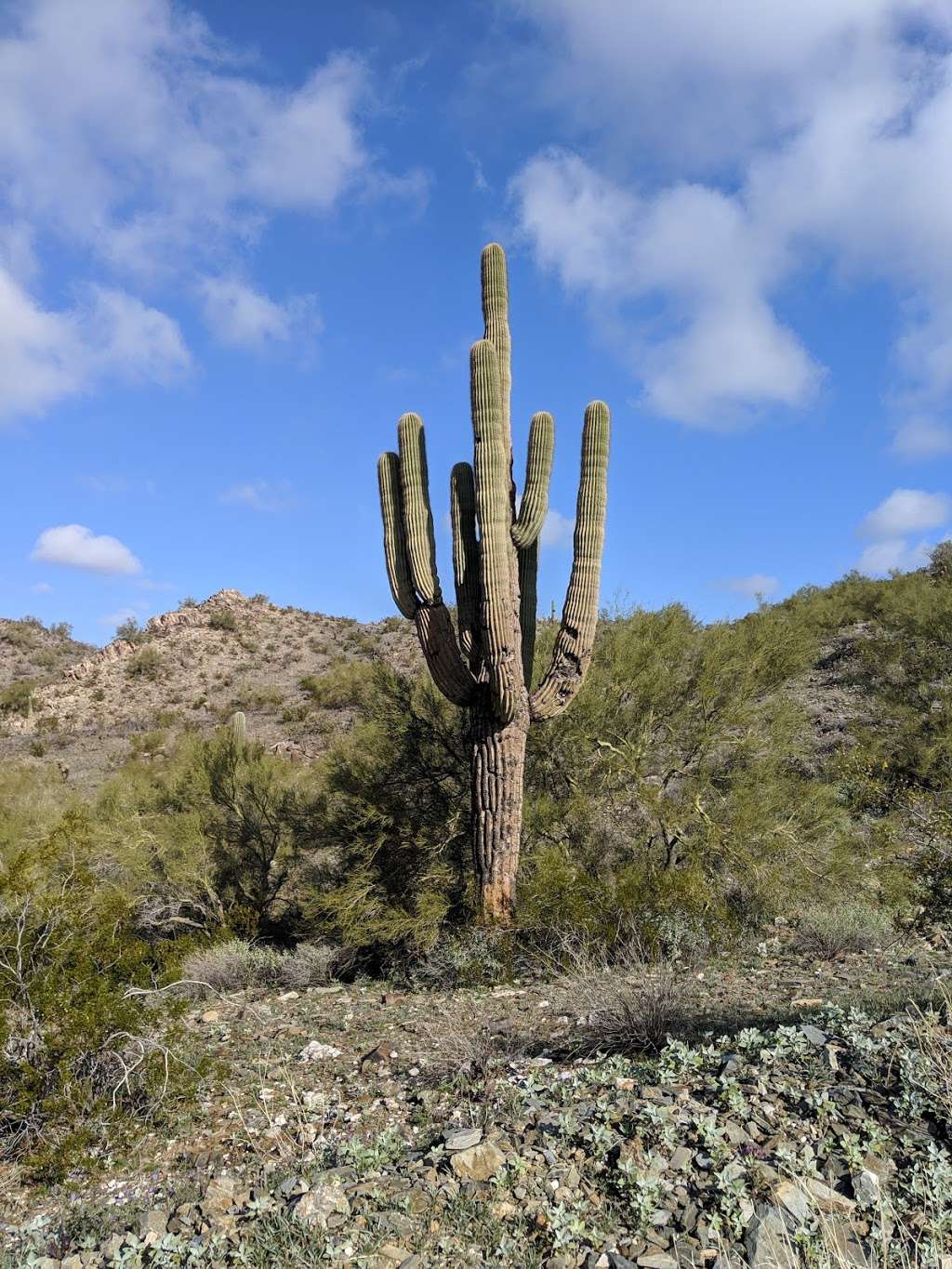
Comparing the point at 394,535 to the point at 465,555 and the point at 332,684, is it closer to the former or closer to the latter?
the point at 465,555

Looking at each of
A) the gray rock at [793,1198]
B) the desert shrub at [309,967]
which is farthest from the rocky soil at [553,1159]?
the desert shrub at [309,967]

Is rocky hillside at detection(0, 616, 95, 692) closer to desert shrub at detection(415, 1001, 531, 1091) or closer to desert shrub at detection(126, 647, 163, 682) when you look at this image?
desert shrub at detection(126, 647, 163, 682)

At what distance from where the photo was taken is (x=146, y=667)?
31031mm

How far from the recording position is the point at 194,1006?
24.3 ft

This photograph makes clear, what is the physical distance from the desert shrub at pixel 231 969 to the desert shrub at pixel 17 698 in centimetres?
2353

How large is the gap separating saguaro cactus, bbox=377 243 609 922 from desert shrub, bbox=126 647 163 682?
23968 millimetres

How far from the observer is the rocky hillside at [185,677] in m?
24.2

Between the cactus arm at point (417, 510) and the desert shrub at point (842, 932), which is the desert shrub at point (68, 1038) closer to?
the cactus arm at point (417, 510)

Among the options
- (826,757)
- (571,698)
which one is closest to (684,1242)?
(571,698)

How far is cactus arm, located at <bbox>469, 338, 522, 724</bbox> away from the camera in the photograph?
8602mm

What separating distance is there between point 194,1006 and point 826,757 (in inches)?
474

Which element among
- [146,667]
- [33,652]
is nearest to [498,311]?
[146,667]

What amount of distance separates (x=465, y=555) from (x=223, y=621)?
2771 centimetres

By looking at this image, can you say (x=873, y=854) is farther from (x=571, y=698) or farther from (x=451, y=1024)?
(x=451, y=1024)
